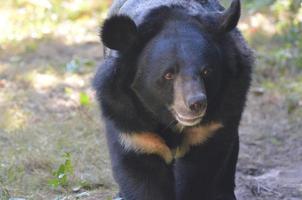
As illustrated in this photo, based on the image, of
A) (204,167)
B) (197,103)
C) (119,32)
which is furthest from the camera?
(204,167)

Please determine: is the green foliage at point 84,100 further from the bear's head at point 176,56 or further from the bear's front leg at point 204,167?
the bear's head at point 176,56

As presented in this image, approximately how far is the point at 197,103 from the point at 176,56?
37cm

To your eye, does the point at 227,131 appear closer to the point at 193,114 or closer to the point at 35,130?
the point at 193,114

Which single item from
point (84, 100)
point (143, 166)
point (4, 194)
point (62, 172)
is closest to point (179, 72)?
point (143, 166)

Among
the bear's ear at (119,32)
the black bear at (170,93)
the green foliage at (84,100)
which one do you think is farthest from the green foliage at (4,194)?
the green foliage at (84,100)

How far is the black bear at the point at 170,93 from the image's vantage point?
463 cm

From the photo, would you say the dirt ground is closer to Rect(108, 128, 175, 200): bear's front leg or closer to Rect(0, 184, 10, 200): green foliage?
Rect(0, 184, 10, 200): green foliage

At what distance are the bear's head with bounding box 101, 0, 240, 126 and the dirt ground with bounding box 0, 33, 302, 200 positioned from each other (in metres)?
1.17

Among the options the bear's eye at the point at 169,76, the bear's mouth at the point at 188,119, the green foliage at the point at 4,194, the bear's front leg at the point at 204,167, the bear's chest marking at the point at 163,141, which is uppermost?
the bear's eye at the point at 169,76

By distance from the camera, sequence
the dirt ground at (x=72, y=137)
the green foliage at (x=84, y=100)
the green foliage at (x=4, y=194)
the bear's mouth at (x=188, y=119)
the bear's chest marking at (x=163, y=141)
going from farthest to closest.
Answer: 1. the green foliage at (x=84, y=100)
2. the dirt ground at (x=72, y=137)
3. the green foliage at (x=4, y=194)
4. the bear's chest marking at (x=163, y=141)
5. the bear's mouth at (x=188, y=119)

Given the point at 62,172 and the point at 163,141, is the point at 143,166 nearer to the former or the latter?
the point at 163,141

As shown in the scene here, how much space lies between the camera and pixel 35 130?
743 centimetres

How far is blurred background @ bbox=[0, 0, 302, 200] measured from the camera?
6.14 meters

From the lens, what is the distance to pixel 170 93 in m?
4.62
